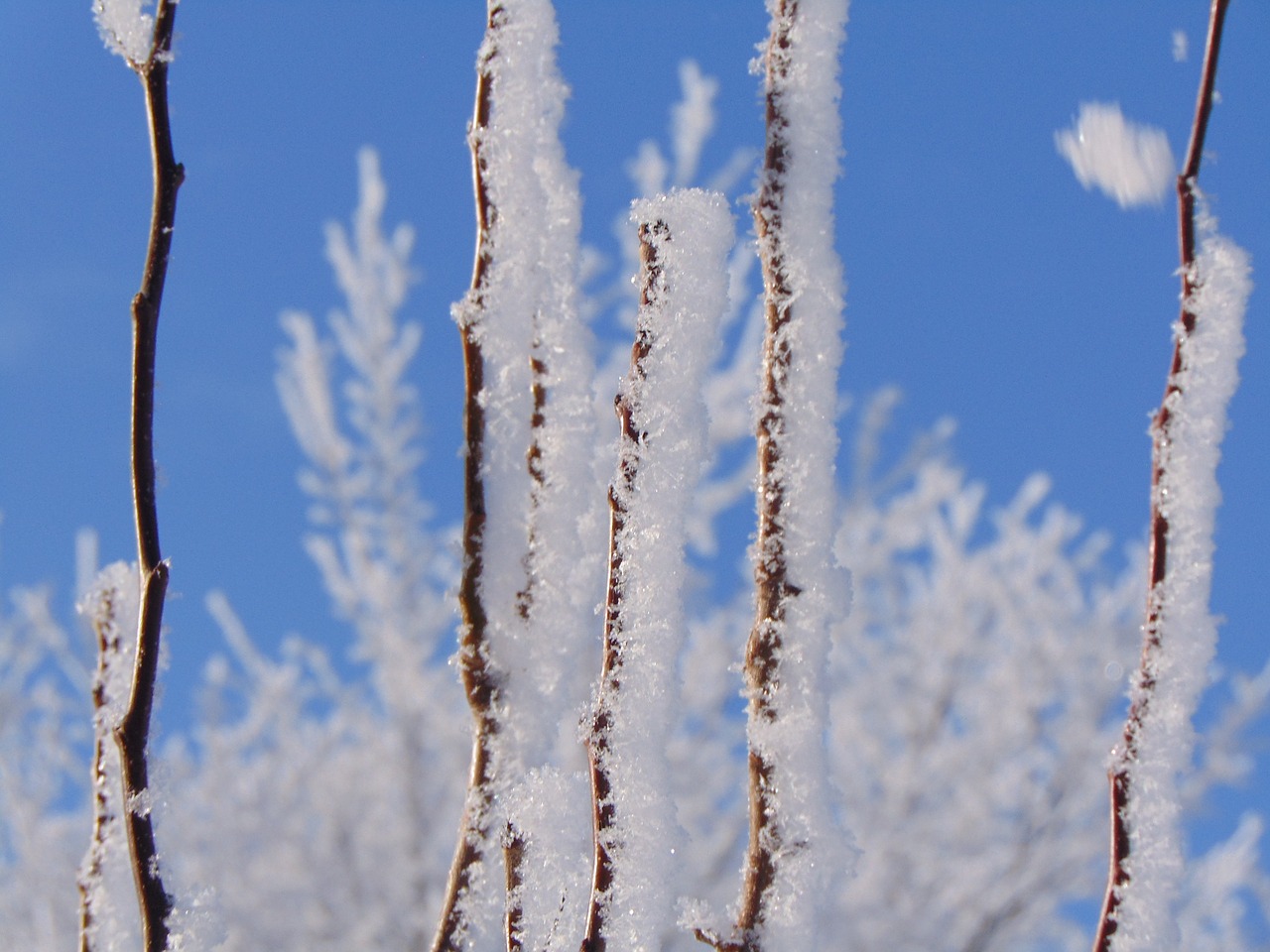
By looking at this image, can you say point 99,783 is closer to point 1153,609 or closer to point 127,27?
point 127,27

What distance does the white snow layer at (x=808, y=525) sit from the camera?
773 mm

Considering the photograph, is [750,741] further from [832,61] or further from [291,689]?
[291,689]

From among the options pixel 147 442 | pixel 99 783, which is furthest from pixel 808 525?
pixel 99 783

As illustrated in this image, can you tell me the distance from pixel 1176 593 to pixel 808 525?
0.31 meters

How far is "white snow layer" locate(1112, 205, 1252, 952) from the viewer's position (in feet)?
2.70

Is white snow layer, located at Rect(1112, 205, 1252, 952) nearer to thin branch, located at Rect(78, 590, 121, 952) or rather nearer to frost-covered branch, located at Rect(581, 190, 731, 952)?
frost-covered branch, located at Rect(581, 190, 731, 952)

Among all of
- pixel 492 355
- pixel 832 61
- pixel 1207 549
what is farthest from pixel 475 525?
pixel 1207 549

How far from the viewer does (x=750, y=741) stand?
2.55 ft

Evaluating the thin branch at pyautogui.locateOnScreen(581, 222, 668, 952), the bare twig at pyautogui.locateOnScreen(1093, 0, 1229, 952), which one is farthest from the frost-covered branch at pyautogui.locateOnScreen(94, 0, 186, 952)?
the bare twig at pyautogui.locateOnScreen(1093, 0, 1229, 952)

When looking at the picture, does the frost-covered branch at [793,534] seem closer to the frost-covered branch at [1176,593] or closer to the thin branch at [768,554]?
the thin branch at [768,554]

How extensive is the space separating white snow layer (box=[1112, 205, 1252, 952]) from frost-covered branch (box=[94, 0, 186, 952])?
75 cm

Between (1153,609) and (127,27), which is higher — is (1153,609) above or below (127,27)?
below

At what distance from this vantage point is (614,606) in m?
0.77

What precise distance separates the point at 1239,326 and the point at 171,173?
→ 84cm
